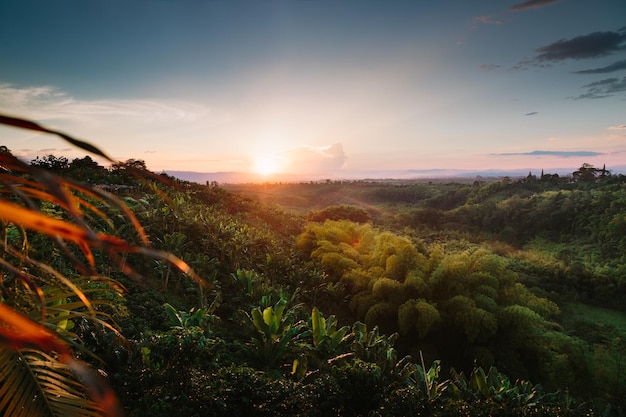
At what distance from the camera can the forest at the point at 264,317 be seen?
3.20ft

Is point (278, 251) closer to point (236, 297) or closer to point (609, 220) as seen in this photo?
point (236, 297)

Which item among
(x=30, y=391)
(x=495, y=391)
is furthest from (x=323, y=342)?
(x=30, y=391)

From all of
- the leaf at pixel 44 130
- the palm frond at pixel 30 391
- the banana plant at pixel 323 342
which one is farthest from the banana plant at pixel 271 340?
the leaf at pixel 44 130

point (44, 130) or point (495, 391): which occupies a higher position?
point (44, 130)

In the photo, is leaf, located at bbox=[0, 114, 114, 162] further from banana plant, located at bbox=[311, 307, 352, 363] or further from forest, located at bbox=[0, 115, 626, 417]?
banana plant, located at bbox=[311, 307, 352, 363]

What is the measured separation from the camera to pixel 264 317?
4.29 meters

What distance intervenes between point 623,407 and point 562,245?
15.4 m

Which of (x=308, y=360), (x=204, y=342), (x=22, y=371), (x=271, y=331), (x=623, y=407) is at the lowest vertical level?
(x=623, y=407)

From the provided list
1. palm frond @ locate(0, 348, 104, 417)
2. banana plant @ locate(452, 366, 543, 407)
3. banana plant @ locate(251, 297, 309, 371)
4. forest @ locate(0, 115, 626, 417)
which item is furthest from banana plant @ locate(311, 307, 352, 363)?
palm frond @ locate(0, 348, 104, 417)

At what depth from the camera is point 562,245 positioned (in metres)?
18.5

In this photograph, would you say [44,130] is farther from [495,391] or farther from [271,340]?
[495,391]

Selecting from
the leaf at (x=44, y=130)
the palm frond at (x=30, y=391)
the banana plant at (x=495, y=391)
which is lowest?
the banana plant at (x=495, y=391)

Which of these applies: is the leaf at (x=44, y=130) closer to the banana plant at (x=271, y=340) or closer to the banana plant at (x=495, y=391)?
the banana plant at (x=495, y=391)

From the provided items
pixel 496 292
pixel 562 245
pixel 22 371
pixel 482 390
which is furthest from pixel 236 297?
pixel 562 245
